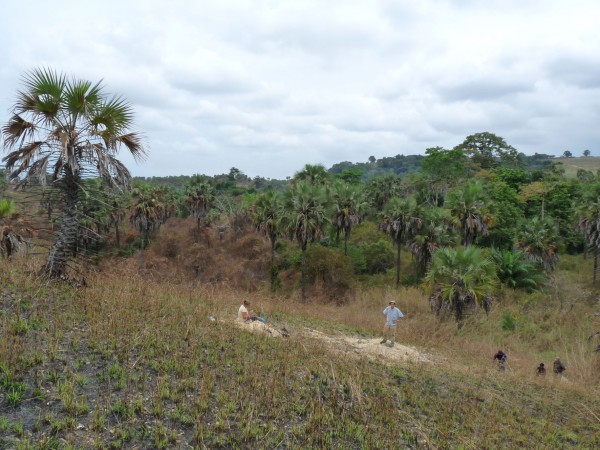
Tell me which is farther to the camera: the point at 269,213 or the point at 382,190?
the point at 382,190

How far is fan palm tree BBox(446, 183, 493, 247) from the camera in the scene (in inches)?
1188

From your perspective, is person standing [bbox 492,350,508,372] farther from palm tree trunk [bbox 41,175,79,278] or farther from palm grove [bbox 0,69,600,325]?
palm tree trunk [bbox 41,175,79,278]

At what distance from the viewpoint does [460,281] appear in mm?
21234

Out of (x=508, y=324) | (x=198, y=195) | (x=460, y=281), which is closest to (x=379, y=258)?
(x=508, y=324)

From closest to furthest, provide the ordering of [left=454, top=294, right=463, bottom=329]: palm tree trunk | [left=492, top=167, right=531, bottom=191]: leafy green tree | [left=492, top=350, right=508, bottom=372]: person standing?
[left=492, top=350, right=508, bottom=372]: person standing, [left=454, top=294, right=463, bottom=329]: palm tree trunk, [left=492, top=167, right=531, bottom=191]: leafy green tree

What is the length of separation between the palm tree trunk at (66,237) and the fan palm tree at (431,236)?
91.4ft

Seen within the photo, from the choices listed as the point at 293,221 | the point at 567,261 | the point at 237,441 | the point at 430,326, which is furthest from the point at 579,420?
the point at 567,261

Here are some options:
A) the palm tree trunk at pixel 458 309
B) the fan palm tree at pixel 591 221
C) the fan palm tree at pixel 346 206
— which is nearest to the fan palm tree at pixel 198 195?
the fan palm tree at pixel 346 206

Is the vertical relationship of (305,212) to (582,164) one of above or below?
below

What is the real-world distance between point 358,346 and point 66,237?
27.8 ft

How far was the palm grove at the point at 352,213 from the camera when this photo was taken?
33.4ft

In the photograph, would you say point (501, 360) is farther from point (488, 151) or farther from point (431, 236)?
Answer: point (488, 151)

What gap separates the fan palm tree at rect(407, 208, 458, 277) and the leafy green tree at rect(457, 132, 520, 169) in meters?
42.7

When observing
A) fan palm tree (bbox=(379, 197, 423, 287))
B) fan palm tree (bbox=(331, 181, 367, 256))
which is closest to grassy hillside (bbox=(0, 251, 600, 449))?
fan palm tree (bbox=(379, 197, 423, 287))
